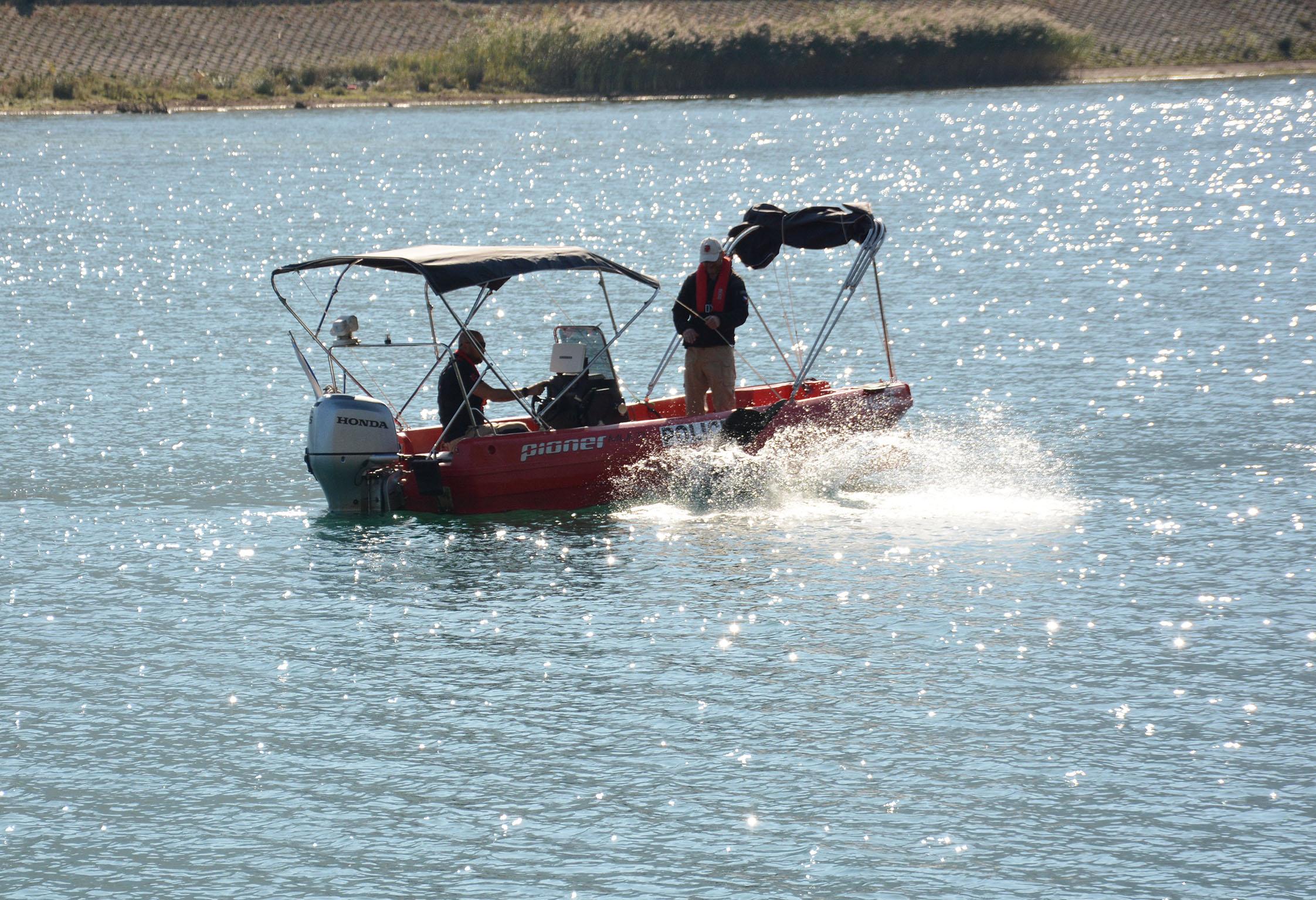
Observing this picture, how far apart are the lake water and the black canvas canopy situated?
6.07 feet

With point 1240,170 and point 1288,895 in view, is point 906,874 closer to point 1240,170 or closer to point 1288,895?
point 1288,895

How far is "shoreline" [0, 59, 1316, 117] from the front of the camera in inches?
2749

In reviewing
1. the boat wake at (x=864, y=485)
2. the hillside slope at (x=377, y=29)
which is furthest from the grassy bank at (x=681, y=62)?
the boat wake at (x=864, y=485)

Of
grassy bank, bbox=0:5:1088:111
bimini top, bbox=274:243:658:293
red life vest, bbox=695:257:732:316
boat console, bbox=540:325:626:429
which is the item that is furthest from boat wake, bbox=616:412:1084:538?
grassy bank, bbox=0:5:1088:111

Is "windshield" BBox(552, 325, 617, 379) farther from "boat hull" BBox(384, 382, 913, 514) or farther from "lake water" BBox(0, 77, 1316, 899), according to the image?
"lake water" BBox(0, 77, 1316, 899)

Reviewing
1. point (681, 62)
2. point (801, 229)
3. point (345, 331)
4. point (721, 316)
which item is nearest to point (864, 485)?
point (721, 316)

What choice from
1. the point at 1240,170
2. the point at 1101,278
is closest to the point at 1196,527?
the point at 1101,278

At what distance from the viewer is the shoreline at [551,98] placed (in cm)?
6981

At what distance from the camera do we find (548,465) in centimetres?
1398

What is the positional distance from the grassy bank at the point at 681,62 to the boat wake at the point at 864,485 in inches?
2314

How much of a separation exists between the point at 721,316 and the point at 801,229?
1223mm

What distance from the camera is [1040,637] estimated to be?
1108 cm

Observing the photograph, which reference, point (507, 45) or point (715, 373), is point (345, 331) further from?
point (507, 45)

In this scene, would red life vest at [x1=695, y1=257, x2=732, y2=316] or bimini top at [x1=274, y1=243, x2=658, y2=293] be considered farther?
red life vest at [x1=695, y1=257, x2=732, y2=316]
